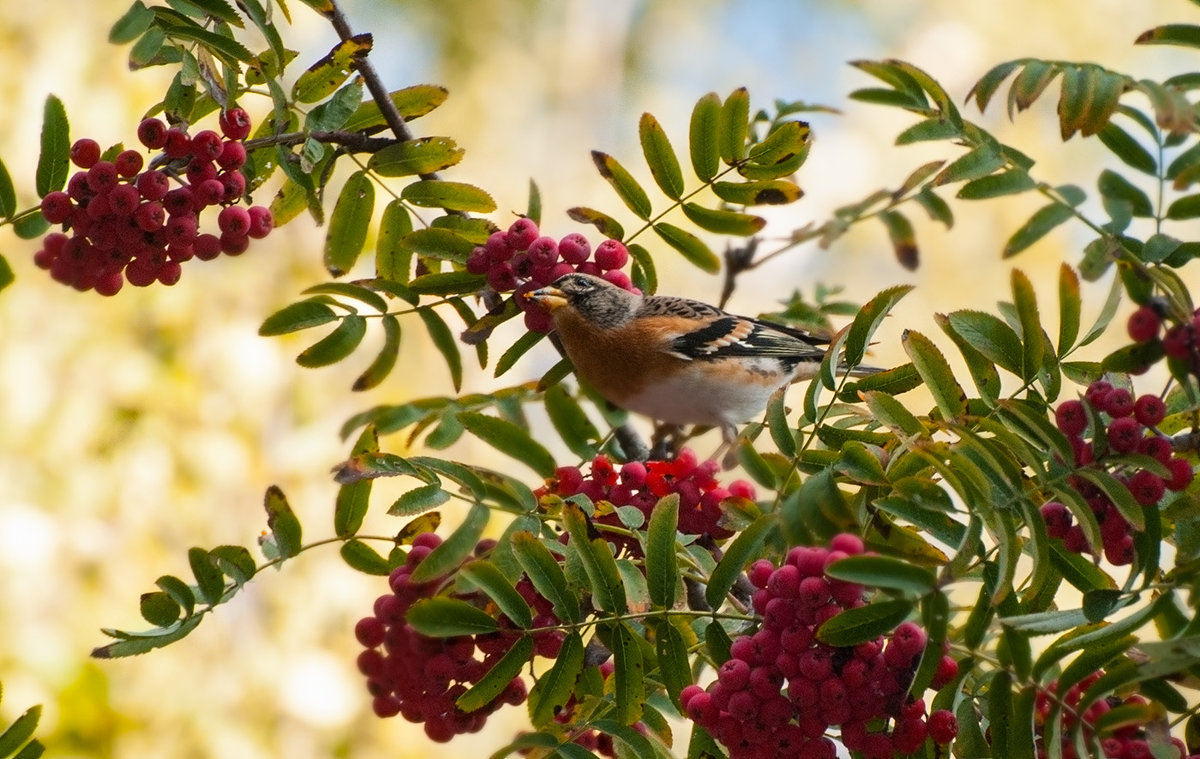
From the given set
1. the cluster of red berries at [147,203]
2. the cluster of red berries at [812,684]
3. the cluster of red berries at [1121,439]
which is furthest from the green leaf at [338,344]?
the cluster of red berries at [1121,439]

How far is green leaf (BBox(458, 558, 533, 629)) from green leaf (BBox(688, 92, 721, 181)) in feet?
2.86

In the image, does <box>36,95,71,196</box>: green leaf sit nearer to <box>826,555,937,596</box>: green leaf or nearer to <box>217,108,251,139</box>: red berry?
<box>217,108,251,139</box>: red berry

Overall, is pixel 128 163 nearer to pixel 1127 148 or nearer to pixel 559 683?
pixel 559 683

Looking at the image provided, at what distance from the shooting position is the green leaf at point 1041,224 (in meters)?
1.83

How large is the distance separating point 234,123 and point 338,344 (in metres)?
0.42

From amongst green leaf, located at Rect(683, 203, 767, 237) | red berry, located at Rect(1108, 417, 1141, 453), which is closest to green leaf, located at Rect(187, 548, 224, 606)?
green leaf, located at Rect(683, 203, 767, 237)

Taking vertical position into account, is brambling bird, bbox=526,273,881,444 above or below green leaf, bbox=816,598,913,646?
above

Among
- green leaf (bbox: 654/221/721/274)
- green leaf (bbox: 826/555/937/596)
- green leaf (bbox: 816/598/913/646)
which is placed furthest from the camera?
green leaf (bbox: 654/221/721/274)

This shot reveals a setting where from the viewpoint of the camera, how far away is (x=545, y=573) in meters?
1.57

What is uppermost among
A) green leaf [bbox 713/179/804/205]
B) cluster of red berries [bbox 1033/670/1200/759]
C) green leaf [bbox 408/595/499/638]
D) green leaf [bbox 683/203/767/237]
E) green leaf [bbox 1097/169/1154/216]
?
green leaf [bbox 713/179/804/205]

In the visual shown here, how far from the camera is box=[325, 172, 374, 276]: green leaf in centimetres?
216

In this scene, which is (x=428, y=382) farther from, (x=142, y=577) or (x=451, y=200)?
(x=451, y=200)

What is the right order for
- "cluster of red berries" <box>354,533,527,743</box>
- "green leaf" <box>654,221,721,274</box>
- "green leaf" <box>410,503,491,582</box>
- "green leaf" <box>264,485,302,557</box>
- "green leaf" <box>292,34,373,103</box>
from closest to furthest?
"green leaf" <box>410,503,491,582</box> < "cluster of red berries" <box>354,533,527,743</box> < "green leaf" <box>264,485,302,557</box> < "green leaf" <box>292,34,373,103</box> < "green leaf" <box>654,221,721,274</box>

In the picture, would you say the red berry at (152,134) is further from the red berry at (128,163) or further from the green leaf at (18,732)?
the green leaf at (18,732)
